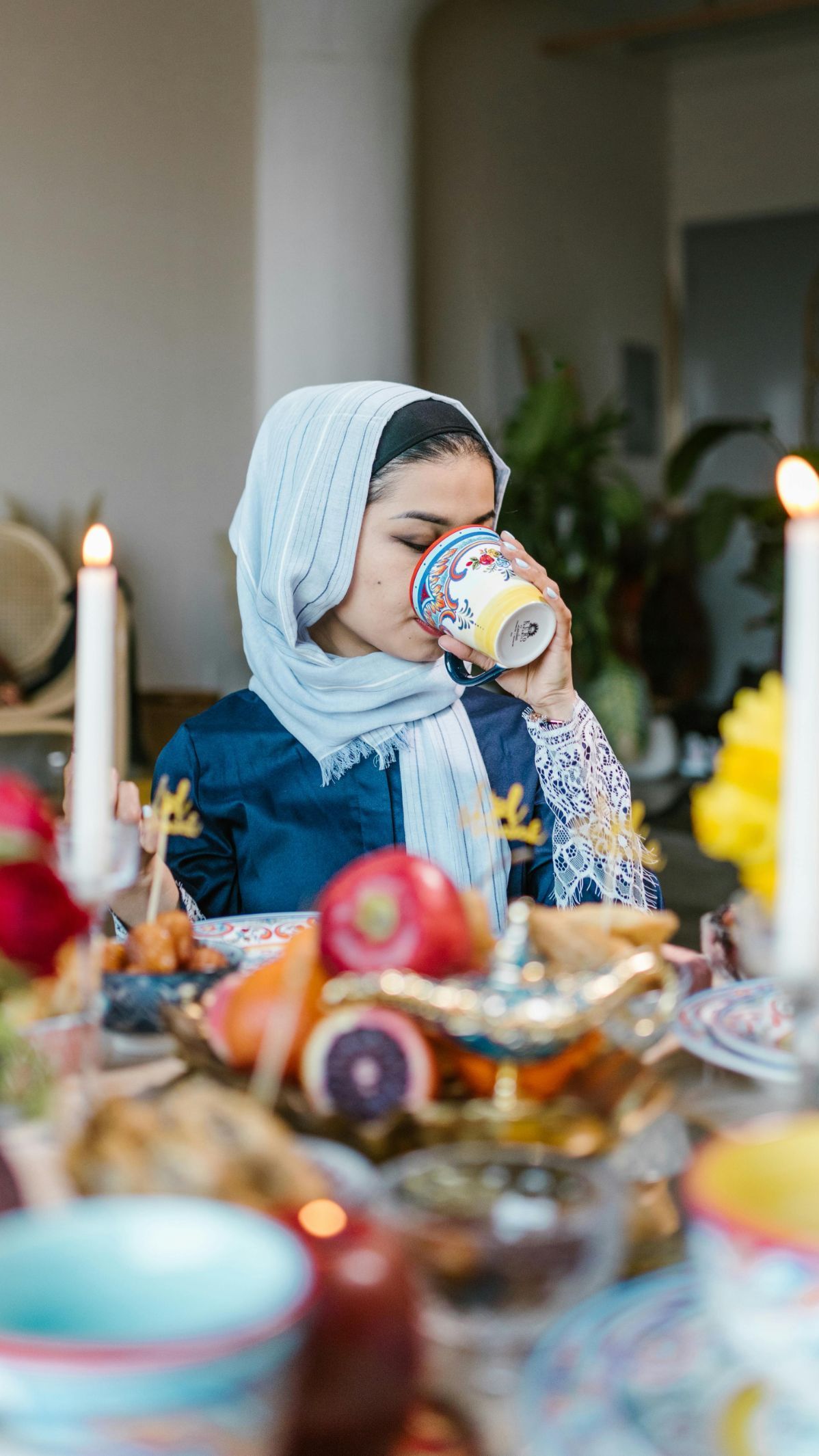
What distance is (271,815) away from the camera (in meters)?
1.43

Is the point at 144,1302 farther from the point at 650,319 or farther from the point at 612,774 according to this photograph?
the point at 650,319

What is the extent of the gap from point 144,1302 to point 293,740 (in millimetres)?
1087

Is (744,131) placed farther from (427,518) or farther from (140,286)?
(427,518)

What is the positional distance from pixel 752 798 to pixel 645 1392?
295 mm

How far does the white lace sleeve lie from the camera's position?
4.18 ft

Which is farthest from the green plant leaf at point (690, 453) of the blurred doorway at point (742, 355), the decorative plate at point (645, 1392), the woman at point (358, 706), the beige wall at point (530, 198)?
the decorative plate at point (645, 1392)

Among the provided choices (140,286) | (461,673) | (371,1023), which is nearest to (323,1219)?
(371,1023)

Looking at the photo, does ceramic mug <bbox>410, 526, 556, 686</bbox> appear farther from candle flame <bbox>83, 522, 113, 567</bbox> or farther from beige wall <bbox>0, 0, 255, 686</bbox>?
beige wall <bbox>0, 0, 255, 686</bbox>

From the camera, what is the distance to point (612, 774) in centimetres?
136

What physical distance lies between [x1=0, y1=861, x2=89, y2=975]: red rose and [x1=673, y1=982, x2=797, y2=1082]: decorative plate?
0.33 m

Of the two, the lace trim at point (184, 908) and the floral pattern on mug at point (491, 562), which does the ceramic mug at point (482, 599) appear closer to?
the floral pattern on mug at point (491, 562)

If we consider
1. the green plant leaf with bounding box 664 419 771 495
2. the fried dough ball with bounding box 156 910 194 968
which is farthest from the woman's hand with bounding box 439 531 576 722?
the green plant leaf with bounding box 664 419 771 495

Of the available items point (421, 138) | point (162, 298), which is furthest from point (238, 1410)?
point (421, 138)

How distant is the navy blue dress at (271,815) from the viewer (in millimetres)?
1407
